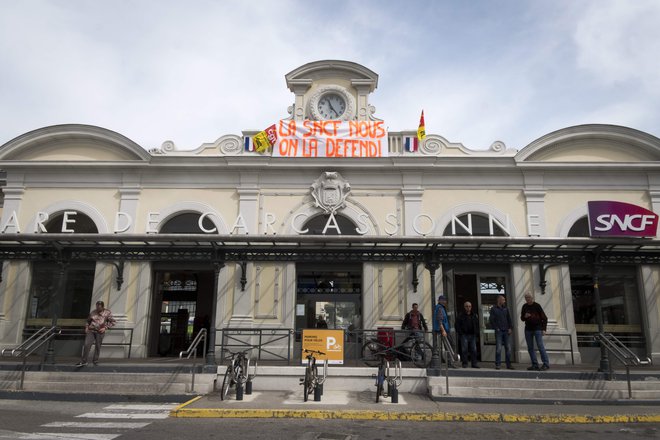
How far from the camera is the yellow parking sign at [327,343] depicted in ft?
35.3

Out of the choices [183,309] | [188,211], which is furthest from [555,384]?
[183,309]

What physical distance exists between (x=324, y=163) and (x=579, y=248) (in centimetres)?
751

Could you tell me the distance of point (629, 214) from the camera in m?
12.9

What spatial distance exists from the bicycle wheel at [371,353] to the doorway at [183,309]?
7.00 meters

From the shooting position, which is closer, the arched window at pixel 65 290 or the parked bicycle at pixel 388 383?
the parked bicycle at pixel 388 383

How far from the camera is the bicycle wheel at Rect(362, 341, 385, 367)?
11.5 metres

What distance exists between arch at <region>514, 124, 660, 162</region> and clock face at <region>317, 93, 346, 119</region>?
19.2 ft

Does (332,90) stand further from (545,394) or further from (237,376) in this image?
(545,394)

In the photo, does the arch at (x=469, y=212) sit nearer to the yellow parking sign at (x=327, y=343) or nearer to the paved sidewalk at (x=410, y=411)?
the yellow parking sign at (x=327, y=343)

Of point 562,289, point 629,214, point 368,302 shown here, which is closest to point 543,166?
point 629,214

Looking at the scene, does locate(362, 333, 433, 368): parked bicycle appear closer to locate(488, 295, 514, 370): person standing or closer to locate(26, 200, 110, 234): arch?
locate(488, 295, 514, 370): person standing

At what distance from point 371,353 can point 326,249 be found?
10.2ft

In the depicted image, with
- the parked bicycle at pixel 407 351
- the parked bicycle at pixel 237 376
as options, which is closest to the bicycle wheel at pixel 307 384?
the parked bicycle at pixel 237 376

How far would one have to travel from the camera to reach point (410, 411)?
8359 millimetres
